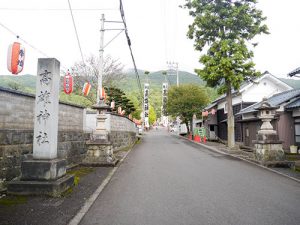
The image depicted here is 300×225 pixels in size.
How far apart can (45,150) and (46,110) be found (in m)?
1.12

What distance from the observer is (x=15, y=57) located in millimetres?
8344

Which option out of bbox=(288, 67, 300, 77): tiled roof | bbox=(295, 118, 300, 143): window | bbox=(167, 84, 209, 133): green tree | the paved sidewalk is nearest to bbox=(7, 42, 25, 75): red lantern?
the paved sidewalk

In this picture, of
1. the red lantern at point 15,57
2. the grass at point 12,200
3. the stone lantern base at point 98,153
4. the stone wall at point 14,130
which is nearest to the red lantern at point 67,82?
the stone lantern base at point 98,153

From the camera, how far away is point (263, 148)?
38.8 ft

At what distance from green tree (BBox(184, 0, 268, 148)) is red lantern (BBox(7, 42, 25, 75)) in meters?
14.0

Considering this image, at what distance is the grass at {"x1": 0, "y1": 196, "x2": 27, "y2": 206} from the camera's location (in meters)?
5.31

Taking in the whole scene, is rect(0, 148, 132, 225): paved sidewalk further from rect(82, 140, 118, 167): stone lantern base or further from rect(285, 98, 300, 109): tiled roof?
rect(285, 98, 300, 109): tiled roof

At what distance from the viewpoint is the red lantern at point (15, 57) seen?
27.1 ft

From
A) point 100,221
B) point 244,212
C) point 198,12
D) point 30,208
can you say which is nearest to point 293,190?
point 244,212

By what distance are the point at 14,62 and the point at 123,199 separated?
6.39 meters

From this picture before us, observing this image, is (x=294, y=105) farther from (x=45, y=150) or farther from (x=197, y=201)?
(x=45, y=150)

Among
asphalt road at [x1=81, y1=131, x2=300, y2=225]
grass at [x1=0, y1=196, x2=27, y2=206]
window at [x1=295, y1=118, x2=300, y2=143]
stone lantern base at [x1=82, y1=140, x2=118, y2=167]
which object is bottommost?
asphalt road at [x1=81, y1=131, x2=300, y2=225]

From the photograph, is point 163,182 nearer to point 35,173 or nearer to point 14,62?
point 35,173

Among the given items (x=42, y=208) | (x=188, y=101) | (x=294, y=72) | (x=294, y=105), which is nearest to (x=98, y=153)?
(x=42, y=208)
